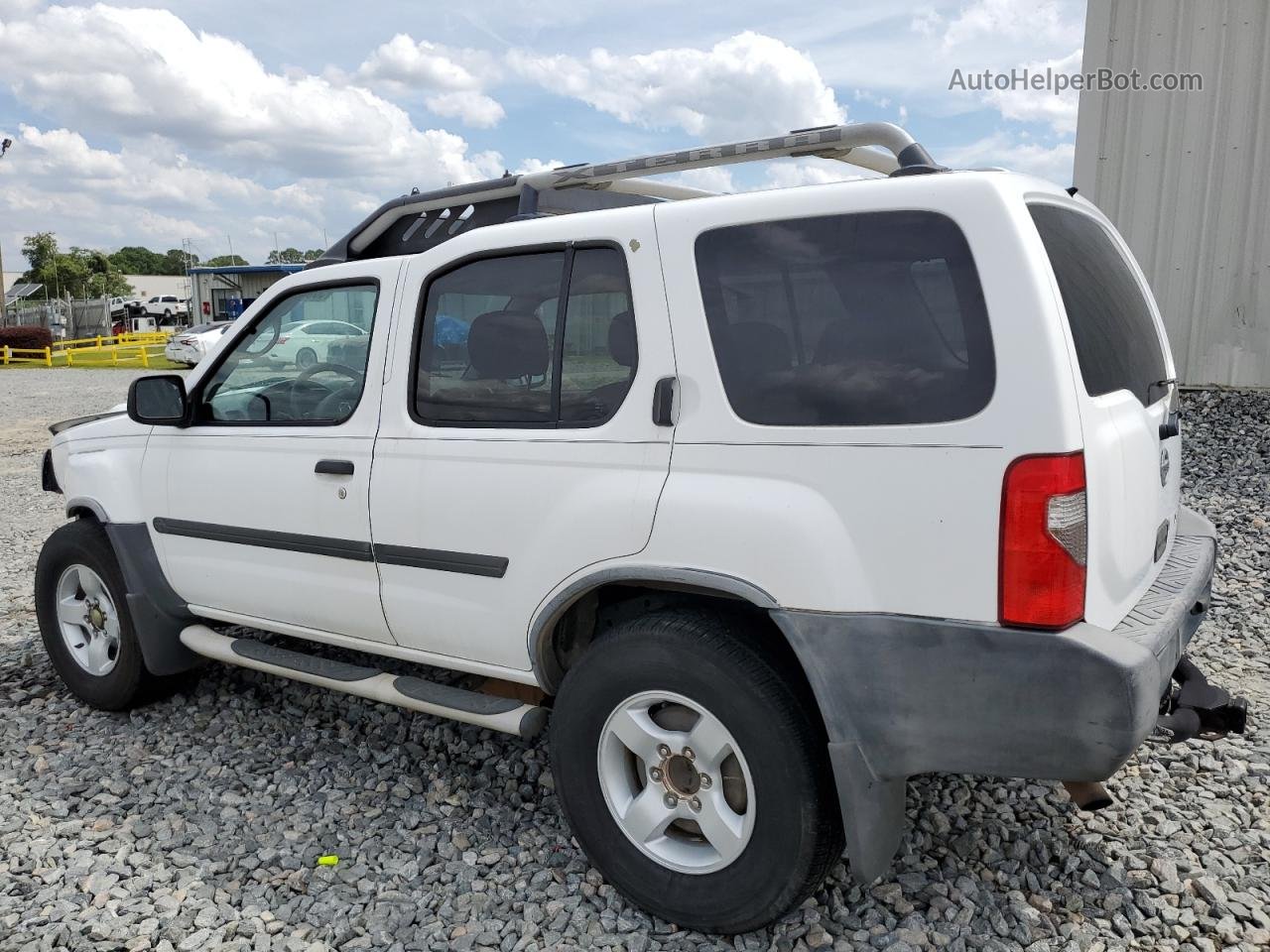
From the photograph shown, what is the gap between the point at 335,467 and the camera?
11.0 feet

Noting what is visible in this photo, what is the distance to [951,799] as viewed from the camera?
3.40 metres

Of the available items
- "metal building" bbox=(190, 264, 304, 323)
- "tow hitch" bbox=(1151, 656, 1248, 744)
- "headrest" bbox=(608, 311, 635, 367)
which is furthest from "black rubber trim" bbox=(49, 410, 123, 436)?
"metal building" bbox=(190, 264, 304, 323)

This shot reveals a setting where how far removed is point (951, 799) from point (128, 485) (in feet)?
11.2

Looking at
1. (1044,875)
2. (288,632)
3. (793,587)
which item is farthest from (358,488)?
(1044,875)

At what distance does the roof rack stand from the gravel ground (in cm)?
198

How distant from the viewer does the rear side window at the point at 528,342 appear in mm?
2824

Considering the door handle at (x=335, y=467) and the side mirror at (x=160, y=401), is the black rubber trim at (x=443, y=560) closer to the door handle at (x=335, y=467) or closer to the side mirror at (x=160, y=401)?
the door handle at (x=335, y=467)

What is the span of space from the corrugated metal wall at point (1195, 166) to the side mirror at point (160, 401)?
27.9 feet

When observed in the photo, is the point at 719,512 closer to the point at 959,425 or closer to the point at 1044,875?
Result: the point at 959,425

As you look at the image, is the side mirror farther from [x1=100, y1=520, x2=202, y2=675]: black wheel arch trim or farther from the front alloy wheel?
the front alloy wheel

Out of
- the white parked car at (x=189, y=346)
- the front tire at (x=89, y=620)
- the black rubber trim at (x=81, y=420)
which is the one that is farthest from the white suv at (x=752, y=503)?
the white parked car at (x=189, y=346)

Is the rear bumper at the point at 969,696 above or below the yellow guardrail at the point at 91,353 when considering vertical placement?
above

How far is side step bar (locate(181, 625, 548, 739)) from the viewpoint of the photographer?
3109 mm

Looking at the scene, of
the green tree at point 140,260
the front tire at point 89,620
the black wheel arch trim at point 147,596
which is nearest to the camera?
the black wheel arch trim at point 147,596
